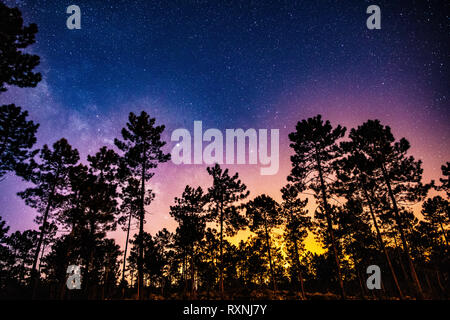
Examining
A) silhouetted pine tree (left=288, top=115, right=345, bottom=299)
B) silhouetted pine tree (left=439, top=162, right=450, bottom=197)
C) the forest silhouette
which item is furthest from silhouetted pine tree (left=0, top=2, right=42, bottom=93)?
silhouetted pine tree (left=439, top=162, right=450, bottom=197)

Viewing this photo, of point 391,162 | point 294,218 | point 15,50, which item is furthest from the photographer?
point 294,218

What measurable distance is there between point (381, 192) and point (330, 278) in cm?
6016

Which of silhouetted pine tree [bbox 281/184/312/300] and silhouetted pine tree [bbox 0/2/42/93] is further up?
silhouetted pine tree [bbox 0/2/42/93]

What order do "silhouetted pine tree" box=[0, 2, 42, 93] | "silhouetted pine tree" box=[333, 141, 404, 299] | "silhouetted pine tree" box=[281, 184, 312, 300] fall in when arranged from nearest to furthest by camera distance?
"silhouetted pine tree" box=[0, 2, 42, 93] < "silhouetted pine tree" box=[333, 141, 404, 299] < "silhouetted pine tree" box=[281, 184, 312, 300]

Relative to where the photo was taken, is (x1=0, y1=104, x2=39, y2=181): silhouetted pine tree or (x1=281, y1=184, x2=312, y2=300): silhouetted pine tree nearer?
(x1=0, y1=104, x2=39, y2=181): silhouetted pine tree

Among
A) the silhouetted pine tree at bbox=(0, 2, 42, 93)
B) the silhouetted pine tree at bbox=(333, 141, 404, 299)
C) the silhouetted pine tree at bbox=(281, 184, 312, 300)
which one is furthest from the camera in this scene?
the silhouetted pine tree at bbox=(281, 184, 312, 300)

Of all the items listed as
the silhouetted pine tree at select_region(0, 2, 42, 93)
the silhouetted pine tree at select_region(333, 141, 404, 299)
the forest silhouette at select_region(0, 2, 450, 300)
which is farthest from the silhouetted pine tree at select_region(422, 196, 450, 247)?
the silhouetted pine tree at select_region(0, 2, 42, 93)

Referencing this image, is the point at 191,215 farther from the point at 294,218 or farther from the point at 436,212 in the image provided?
the point at 436,212

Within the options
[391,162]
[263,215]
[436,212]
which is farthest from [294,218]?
[436,212]

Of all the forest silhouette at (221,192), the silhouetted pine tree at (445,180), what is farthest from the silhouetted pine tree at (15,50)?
the silhouetted pine tree at (445,180)

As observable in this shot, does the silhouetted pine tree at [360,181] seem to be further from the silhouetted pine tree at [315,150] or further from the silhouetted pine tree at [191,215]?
the silhouetted pine tree at [191,215]

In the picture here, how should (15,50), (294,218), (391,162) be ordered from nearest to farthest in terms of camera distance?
(15,50), (391,162), (294,218)

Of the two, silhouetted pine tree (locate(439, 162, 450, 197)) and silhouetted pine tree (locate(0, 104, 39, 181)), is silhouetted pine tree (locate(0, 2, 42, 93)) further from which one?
silhouetted pine tree (locate(439, 162, 450, 197))
